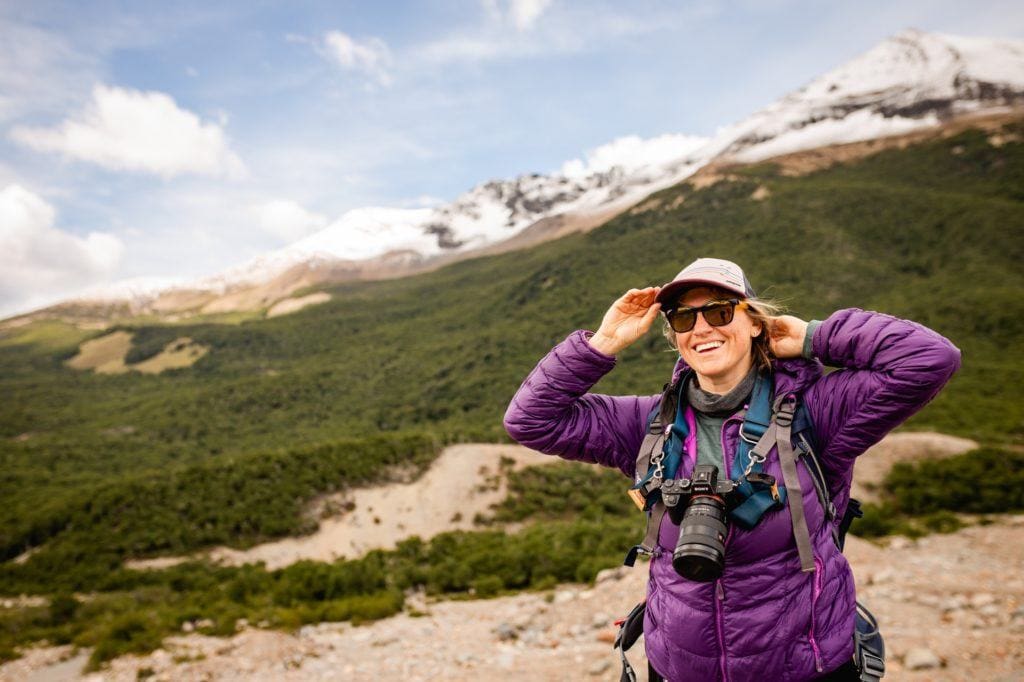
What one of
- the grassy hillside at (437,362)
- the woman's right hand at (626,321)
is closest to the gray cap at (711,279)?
the woman's right hand at (626,321)

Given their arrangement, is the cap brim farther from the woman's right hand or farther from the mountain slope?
the mountain slope

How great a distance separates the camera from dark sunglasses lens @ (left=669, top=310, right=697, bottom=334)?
2.17 meters

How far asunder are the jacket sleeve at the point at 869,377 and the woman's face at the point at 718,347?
236mm

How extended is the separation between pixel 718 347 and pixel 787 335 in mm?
263

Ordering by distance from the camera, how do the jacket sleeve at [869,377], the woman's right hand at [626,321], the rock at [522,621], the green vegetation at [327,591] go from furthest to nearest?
the green vegetation at [327,591] < the rock at [522,621] < the woman's right hand at [626,321] < the jacket sleeve at [869,377]

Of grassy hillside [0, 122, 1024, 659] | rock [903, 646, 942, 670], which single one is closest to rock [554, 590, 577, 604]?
grassy hillside [0, 122, 1024, 659]

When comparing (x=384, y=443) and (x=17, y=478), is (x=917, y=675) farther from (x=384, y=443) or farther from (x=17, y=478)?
(x=17, y=478)

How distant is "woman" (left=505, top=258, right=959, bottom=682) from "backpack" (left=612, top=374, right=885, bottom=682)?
29mm

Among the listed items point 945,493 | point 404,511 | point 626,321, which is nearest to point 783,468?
point 626,321

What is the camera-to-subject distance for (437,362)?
74.6 meters

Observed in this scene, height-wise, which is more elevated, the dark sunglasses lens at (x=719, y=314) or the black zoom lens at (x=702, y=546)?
the dark sunglasses lens at (x=719, y=314)

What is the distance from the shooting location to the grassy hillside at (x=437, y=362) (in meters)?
24.1

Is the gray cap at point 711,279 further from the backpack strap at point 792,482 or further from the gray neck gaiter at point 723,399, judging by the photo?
the backpack strap at point 792,482

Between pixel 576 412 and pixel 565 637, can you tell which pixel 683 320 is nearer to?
pixel 576 412
